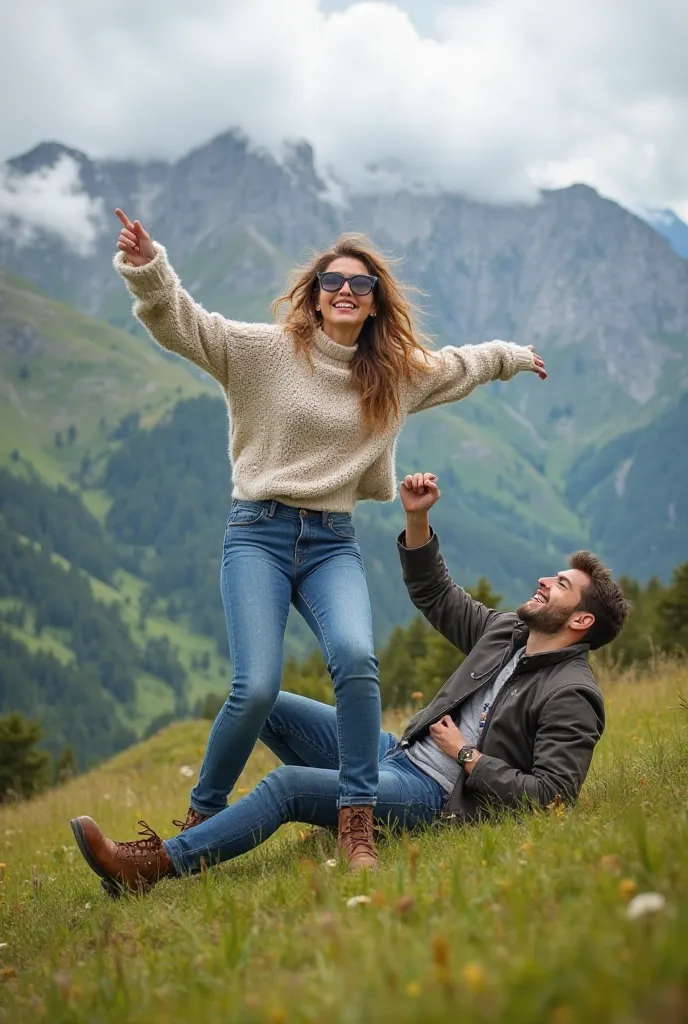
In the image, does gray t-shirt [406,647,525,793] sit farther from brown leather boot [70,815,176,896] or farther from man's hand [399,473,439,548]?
brown leather boot [70,815,176,896]

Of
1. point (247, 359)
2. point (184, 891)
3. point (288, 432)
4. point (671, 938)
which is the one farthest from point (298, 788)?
point (671, 938)

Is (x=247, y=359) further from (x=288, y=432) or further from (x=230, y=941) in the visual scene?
(x=230, y=941)

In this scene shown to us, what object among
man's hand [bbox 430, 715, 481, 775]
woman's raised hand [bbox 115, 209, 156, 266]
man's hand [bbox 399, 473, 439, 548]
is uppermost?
woman's raised hand [bbox 115, 209, 156, 266]

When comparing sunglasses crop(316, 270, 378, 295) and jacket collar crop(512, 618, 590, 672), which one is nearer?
jacket collar crop(512, 618, 590, 672)

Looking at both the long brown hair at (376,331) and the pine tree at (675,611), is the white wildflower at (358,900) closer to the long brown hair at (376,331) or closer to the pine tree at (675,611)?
the long brown hair at (376,331)

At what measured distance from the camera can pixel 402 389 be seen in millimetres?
7266

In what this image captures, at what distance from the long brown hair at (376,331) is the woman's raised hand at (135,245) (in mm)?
1038

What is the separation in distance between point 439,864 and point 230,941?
1251 mm

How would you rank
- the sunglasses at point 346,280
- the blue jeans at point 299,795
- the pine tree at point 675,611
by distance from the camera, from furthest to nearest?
the pine tree at point 675,611, the sunglasses at point 346,280, the blue jeans at point 299,795

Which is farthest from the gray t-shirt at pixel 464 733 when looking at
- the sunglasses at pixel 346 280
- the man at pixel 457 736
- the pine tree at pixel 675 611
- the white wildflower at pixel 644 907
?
the pine tree at pixel 675 611

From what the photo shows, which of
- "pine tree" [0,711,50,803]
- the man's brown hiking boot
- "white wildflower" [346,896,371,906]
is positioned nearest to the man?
the man's brown hiking boot

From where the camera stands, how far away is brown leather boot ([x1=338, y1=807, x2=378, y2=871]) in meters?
5.86

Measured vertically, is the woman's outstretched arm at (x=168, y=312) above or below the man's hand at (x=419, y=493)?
above

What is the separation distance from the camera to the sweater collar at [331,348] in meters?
7.05
